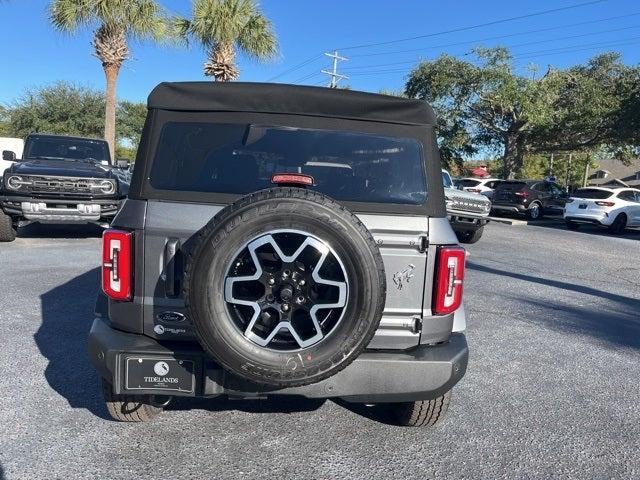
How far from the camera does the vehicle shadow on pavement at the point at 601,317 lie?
19.8 feet

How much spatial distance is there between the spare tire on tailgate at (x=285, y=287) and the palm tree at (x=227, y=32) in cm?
1768

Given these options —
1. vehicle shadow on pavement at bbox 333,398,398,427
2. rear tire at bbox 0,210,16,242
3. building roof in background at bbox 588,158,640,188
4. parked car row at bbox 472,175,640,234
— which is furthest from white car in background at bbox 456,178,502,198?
building roof in background at bbox 588,158,640,188

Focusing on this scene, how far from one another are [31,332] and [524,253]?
981 centimetres

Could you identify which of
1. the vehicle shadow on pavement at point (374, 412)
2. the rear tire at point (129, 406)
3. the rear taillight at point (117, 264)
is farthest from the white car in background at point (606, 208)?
Result: the rear taillight at point (117, 264)

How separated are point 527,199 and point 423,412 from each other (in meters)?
19.8

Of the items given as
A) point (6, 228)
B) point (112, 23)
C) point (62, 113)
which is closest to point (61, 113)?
point (62, 113)

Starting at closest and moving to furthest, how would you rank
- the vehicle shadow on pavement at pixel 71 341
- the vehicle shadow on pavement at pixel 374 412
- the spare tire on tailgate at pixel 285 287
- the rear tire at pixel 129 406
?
the spare tire on tailgate at pixel 285 287, the rear tire at pixel 129 406, the vehicle shadow on pavement at pixel 374 412, the vehicle shadow on pavement at pixel 71 341

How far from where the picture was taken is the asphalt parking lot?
308 cm

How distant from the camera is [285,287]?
2.71 m

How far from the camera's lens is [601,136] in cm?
2759

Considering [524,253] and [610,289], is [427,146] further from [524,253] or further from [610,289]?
[524,253]

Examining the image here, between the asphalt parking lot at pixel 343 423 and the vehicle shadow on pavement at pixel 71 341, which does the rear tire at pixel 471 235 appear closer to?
the asphalt parking lot at pixel 343 423

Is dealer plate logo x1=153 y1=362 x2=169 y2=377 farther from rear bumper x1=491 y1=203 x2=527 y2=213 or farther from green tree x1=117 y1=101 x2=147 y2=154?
green tree x1=117 y1=101 x2=147 y2=154

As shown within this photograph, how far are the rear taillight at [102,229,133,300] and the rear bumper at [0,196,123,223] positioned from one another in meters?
6.89
